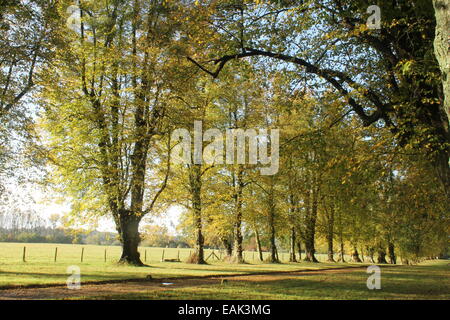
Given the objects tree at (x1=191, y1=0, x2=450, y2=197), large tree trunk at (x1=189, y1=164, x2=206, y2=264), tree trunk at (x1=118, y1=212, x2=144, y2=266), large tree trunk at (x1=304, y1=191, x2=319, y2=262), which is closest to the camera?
tree at (x1=191, y1=0, x2=450, y2=197)

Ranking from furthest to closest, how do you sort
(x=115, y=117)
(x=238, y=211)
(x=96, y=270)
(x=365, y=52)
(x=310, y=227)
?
1. (x=310, y=227)
2. (x=238, y=211)
3. (x=115, y=117)
4. (x=96, y=270)
5. (x=365, y=52)

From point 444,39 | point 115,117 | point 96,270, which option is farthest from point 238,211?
point 444,39

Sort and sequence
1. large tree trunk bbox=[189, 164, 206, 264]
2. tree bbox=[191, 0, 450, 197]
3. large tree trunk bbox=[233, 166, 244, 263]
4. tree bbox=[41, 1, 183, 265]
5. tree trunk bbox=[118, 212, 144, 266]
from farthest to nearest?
large tree trunk bbox=[233, 166, 244, 263], large tree trunk bbox=[189, 164, 206, 264], tree trunk bbox=[118, 212, 144, 266], tree bbox=[41, 1, 183, 265], tree bbox=[191, 0, 450, 197]

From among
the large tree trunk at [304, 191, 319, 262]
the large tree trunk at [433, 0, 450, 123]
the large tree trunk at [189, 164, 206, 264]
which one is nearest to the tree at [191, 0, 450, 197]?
the large tree trunk at [433, 0, 450, 123]

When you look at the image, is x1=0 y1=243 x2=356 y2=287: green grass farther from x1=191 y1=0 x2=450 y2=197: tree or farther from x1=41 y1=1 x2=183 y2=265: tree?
x1=191 y1=0 x2=450 y2=197: tree

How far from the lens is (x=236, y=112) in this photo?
31406mm

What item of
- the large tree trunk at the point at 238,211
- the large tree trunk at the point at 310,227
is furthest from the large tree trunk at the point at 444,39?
the large tree trunk at the point at 310,227

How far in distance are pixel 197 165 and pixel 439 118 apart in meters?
20.0

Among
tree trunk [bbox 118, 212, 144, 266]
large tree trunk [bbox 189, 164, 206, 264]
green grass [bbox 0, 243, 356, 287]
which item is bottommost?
green grass [bbox 0, 243, 356, 287]

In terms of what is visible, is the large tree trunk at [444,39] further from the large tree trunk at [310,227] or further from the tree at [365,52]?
the large tree trunk at [310,227]

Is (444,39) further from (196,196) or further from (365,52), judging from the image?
(196,196)
